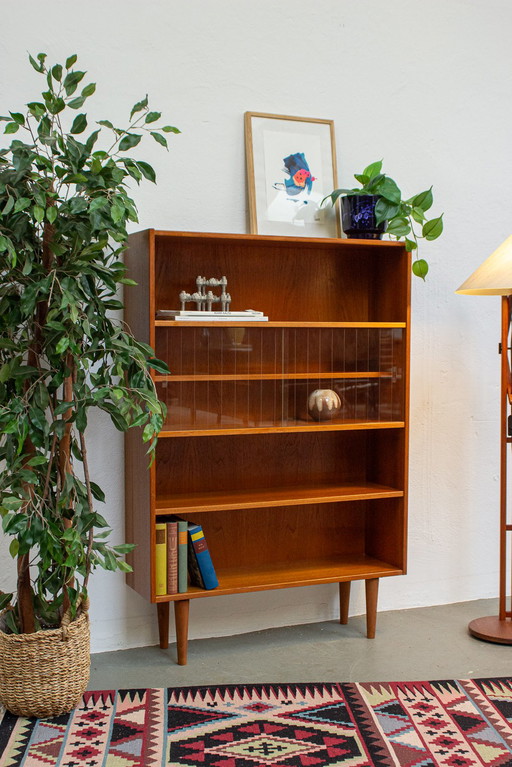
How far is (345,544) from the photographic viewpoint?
142 inches

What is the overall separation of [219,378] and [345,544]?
41.4 inches

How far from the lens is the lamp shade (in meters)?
3.17

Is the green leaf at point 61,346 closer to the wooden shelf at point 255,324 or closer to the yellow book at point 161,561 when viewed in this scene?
the wooden shelf at point 255,324

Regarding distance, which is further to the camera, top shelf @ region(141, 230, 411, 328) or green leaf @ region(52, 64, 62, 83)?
Result: top shelf @ region(141, 230, 411, 328)

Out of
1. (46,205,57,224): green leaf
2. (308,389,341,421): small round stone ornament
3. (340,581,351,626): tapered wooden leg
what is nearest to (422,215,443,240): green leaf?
(308,389,341,421): small round stone ornament

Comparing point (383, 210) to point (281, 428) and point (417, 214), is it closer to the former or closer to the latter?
point (417, 214)

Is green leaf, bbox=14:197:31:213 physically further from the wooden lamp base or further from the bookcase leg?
the wooden lamp base

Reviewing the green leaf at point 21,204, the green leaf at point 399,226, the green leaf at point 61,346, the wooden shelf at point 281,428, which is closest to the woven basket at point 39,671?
→ the wooden shelf at point 281,428

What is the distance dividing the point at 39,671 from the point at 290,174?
211 centimetres

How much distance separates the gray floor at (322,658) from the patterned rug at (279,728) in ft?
0.32

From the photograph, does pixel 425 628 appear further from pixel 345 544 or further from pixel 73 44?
pixel 73 44

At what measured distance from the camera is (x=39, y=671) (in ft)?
8.50

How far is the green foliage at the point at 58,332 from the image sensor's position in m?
2.43

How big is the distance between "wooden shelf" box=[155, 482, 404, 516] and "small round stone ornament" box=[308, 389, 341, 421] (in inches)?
12.5
